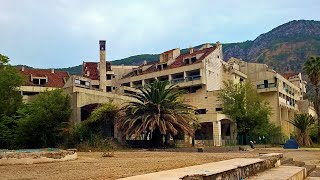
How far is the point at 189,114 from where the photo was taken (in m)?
33.6

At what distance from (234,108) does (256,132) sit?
12.2 ft

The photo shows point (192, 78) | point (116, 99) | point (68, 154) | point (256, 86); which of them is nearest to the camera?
point (68, 154)

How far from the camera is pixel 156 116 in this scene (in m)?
31.0

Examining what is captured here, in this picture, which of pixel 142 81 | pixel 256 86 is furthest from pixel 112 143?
pixel 256 86

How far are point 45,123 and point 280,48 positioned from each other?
Result: 429 feet

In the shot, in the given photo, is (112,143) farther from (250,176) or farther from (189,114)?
(250,176)

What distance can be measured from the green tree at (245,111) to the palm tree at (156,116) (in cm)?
1526

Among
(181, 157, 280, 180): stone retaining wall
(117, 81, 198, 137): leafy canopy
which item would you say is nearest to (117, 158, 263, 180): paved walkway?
(181, 157, 280, 180): stone retaining wall

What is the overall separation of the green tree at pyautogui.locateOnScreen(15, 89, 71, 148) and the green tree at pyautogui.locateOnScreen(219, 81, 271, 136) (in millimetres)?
21324

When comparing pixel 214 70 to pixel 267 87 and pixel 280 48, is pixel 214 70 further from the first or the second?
pixel 280 48

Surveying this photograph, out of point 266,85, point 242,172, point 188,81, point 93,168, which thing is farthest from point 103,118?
point 266,85

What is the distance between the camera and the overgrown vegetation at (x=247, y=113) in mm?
47094

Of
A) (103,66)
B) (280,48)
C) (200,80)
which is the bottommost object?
(200,80)

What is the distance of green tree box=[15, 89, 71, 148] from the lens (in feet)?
107
